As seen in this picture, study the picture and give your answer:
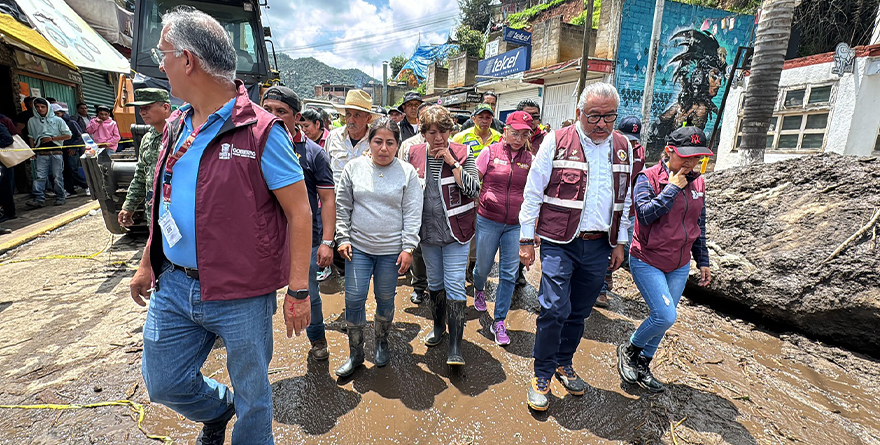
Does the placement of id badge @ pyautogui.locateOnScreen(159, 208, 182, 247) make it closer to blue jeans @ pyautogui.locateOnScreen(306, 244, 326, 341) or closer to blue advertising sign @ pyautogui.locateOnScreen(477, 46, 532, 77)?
blue jeans @ pyautogui.locateOnScreen(306, 244, 326, 341)

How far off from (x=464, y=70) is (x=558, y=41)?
28.5 ft

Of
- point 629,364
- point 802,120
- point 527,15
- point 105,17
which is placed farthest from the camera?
point 527,15

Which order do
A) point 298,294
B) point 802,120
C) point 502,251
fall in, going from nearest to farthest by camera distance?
point 298,294 < point 502,251 < point 802,120

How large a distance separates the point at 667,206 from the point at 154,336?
2.99 meters

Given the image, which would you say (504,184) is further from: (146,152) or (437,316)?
(146,152)

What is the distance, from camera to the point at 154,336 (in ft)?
5.69

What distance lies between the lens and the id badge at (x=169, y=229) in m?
1.62

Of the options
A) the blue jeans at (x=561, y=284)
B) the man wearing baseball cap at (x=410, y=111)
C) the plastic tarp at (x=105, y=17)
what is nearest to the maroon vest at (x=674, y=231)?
the blue jeans at (x=561, y=284)

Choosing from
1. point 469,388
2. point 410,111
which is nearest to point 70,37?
point 410,111

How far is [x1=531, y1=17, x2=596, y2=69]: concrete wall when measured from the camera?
15344 millimetres

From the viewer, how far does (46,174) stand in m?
7.82

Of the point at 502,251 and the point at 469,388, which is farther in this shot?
the point at 502,251

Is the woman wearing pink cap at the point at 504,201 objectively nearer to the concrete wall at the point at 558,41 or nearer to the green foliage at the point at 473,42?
the concrete wall at the point at 558,41

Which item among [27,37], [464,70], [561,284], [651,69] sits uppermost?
[464,70]
